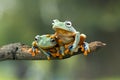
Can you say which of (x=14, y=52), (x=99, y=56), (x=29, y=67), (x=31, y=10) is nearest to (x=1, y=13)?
(x=31, y=10)

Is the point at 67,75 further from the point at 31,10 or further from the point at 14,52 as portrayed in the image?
the point at 14,52

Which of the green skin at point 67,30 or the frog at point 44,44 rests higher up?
the green skin at point 67,30

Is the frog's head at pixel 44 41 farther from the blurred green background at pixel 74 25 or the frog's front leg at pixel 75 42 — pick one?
the blurred green background at pixel 74 25

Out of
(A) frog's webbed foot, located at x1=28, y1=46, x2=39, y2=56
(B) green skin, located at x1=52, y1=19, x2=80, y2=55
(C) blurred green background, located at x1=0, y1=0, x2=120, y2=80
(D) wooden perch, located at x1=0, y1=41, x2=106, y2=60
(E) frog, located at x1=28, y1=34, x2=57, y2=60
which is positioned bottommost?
(C) blurred green background, located at x1=0, y1=0, x2=120, y2=80

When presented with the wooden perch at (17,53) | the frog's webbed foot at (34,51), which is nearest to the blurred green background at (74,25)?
the wooden perch at (17,53)

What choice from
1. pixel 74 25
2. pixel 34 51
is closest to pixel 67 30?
pixel 34 51

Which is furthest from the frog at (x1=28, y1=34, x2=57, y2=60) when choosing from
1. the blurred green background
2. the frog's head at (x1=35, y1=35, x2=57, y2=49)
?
the blurred green background

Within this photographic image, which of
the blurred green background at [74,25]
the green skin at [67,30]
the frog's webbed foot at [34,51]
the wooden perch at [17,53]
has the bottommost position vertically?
the blurred green background at [74,25]

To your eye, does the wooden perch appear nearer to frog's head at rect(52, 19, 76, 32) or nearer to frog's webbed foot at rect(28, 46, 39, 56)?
frog's webbed foot at rect(28, 46, 39, 56)
